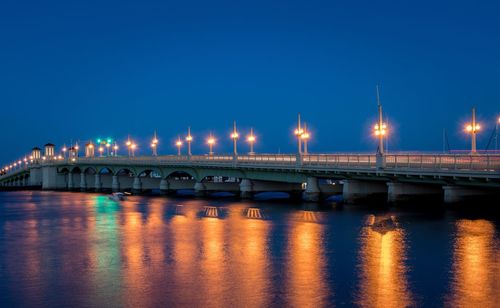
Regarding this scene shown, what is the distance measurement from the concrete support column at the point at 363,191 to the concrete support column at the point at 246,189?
62.0ft

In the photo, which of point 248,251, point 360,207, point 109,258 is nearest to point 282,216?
point 360,207

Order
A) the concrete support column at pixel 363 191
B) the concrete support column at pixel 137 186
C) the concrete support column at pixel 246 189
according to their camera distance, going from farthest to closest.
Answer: the concrete support column at pixel 137 186
the concrete support column at pixel 246 189
the concrete support column at pixel 363 191

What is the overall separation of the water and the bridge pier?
4.97 metres

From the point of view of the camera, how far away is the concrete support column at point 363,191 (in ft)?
193

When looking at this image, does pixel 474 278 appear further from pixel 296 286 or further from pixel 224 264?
pixel 224 264

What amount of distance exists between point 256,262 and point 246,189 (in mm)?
48398

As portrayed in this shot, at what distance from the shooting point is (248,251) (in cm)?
3044

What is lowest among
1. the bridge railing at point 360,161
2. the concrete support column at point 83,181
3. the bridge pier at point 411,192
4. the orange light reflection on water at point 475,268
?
the orange light reflection on water at point 475,268

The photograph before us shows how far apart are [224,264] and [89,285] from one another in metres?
6.27

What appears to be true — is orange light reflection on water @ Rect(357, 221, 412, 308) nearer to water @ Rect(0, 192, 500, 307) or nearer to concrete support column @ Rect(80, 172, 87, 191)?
water @ Rect(0, 192, 500, 307)

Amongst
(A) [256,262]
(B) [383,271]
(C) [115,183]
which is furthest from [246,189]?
(B) [383,271]

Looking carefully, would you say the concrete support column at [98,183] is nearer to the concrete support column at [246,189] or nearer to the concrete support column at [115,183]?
the concrete support column at [115,183]

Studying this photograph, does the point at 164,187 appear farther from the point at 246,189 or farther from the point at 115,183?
the point at 246,189

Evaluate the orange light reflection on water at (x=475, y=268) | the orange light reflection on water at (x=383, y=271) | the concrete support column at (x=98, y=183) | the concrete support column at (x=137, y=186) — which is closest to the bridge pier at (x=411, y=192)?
the orange light reflection on water at (x=475, y=268)
